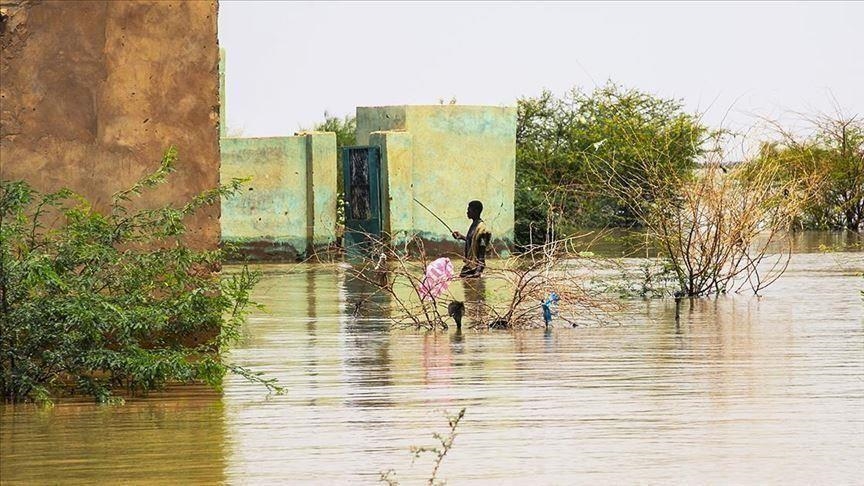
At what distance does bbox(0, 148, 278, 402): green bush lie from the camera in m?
9.93

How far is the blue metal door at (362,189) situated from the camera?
28688 mm

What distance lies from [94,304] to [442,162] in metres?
19.4

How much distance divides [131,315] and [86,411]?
2.02 ft

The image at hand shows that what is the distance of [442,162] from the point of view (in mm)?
29203

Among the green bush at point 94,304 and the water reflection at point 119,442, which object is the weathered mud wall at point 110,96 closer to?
the green bush at point 94,304

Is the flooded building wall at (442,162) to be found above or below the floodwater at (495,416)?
above

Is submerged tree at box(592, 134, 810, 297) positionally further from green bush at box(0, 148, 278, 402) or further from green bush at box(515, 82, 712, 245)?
green bush at box(515, 82, 712, 245)

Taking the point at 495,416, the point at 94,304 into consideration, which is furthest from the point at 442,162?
the point at 495,416

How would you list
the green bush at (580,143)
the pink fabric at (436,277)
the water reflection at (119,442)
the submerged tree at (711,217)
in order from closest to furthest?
1. the water reflection at (119,442)
2. the pink fabric at (436,277)
3. the submerged tree at (711,217)
4. the green bush at (580,143)

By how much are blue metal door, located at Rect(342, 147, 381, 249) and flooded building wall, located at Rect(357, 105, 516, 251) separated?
0.60 ft

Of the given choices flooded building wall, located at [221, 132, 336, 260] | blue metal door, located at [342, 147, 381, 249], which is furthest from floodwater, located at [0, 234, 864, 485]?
blue metal door, located at [342, 147, 381, 249]

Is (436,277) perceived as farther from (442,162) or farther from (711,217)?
(442,162)

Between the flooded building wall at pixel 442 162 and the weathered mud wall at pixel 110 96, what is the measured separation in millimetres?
16123

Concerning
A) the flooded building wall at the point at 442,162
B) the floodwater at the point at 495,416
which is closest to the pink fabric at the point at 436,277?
the floodwater at the point at 495,416
